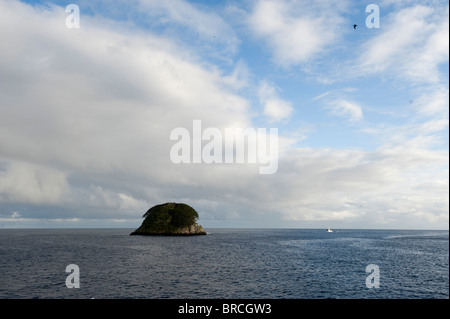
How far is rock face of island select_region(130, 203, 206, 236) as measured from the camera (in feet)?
604

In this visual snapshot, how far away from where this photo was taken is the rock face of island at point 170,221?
184 metres

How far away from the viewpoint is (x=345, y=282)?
2036 inches

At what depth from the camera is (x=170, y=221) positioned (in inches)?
7338

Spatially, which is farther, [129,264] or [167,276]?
[129,264]
